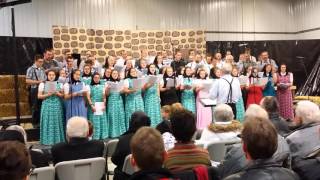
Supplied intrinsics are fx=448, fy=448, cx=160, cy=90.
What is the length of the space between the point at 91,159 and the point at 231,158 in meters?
1.22

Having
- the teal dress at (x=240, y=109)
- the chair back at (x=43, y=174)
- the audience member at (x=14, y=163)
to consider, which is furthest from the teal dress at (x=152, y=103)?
the audience member at (x=14, y=163)

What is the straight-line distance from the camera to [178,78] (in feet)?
31.4

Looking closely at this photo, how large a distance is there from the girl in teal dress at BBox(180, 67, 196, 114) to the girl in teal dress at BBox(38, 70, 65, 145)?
106 inches

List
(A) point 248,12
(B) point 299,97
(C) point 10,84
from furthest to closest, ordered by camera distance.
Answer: (A) point 248,12 < (B) point 299,97 < (C) point 10,84

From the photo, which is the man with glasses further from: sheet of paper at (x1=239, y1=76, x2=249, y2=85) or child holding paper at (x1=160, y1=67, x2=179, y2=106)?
sheet of paper at (x1=239, y1=76, x2=249, y2=85)

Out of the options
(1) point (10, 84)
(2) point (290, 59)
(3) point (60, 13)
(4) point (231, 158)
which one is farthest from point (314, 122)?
(2) point (290, 59)

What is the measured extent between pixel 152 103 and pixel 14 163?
24.4 ft

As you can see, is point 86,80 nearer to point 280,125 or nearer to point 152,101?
point 152,101

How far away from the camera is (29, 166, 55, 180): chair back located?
338 centimetres

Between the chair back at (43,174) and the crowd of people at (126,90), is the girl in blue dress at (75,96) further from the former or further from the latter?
the chair back at (43,174)

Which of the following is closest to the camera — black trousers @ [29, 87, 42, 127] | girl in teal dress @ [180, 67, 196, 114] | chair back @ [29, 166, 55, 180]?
chair back @ [29, 166, 55, 180]

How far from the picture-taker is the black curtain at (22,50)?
11.5 metres

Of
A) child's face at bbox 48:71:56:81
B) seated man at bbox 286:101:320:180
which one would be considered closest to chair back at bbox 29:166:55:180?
seated man at bbox 286:101:320:180

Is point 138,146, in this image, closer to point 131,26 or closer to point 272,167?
point 272,167
